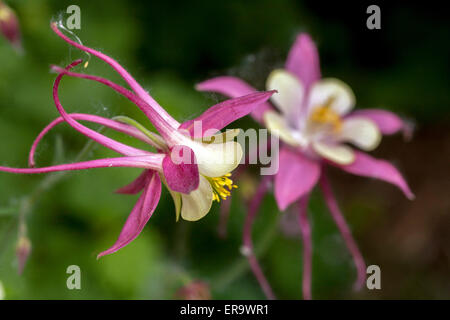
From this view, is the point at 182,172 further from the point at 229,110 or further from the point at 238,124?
the point at 238,124

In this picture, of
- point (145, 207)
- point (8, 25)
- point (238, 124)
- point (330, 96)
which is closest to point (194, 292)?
point (145, 207)

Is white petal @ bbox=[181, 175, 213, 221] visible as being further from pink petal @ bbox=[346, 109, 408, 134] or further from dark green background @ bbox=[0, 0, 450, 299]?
pink petal @ bbox=[346, 109, 408, 134]

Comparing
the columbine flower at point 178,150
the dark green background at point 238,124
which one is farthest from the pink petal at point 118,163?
the dark green background at point 238,124

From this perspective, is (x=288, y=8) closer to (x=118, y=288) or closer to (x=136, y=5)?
(x=136, y=5)

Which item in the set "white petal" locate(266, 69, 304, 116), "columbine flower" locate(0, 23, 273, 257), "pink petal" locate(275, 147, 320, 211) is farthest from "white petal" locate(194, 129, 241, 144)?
"white petal" locate(266, 69, 304, 116)

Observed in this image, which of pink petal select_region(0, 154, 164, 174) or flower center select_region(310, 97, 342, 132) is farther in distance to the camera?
flower center select_region(310, 97, 342, 132)

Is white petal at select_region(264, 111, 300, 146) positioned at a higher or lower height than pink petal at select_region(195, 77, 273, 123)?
lower

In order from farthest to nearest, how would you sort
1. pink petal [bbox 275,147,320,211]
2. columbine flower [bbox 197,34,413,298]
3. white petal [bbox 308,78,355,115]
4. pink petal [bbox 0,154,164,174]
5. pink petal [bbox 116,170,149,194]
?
1. white petal [bbox 308,78,355,115]
2. columbine flower [bbox 197,34,413,298]
3. pink petal [bbox 275,147,320,211]
4. pink petal [bbox 116,170,149,194]
5. pink petal [bbox 0,154,164,174]
